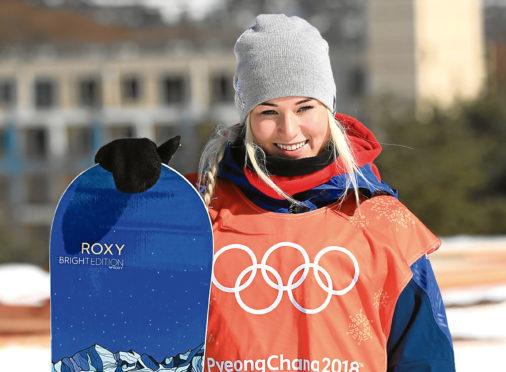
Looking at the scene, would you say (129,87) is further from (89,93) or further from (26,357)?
(26,357)

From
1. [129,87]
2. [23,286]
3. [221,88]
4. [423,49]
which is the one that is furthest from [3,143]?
[23,286]

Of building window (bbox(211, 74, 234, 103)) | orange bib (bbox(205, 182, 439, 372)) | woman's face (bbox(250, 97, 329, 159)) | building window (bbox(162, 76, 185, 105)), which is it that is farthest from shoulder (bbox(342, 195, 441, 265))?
building window (bbox(162, 76, 185, 105))

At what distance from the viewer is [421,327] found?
122 cm

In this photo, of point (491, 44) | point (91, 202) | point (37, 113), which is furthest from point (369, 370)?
point (491, 44)

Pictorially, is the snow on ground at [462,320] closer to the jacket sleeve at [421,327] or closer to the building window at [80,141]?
the jacket sleeve at [421,327]

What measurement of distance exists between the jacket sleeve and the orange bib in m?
0.03

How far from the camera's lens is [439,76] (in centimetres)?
3500

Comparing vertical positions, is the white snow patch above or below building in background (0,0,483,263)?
below

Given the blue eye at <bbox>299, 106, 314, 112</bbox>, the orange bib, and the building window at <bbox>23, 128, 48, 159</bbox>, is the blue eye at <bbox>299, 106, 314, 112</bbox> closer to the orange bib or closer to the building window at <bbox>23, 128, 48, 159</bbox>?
the orange bib

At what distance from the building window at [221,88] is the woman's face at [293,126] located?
31943 millimetres

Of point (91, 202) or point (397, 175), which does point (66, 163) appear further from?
point (91, 202)

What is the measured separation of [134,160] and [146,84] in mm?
32801

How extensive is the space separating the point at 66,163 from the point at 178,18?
10.3 m

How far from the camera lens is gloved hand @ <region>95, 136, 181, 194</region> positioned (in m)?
1.17
